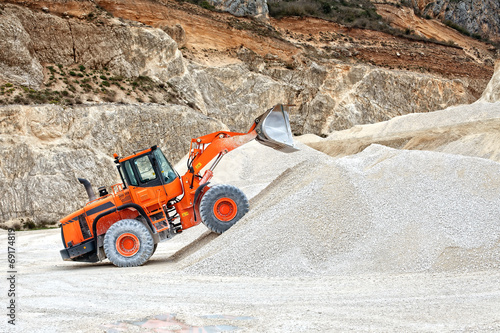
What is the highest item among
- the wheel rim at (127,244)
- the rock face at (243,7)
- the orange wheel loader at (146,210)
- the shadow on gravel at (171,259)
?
the rock face at (243,7)

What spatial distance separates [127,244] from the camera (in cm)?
1034

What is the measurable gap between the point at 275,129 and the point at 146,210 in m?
3.43

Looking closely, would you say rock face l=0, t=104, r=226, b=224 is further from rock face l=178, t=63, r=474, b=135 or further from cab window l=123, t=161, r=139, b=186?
cab window l=123, t=161, r=139, b=186

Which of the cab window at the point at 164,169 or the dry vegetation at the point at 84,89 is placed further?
the dry vegetation at the point at 84,89

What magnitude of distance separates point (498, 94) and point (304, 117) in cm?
1693

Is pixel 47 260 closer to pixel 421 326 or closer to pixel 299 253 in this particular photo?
pixel 299 253

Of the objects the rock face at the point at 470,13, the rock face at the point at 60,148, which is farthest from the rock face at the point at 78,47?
the rock face at the point at 470,13

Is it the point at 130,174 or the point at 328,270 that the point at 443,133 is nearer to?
the point at 328,270

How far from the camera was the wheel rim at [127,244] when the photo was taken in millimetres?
10250

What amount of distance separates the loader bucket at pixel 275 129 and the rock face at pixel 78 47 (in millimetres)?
21900

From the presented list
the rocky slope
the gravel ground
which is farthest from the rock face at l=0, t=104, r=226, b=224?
the rocky slope

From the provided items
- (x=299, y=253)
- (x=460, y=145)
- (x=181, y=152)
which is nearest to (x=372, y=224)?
(x=299, y=253)

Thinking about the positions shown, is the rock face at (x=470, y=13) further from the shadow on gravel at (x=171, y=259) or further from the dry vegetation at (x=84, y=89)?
the shadow on gravel at (x=171, y=259)

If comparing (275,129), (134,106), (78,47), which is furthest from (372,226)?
(78,47)
